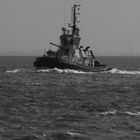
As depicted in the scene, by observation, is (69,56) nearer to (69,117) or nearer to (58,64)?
(58,64)

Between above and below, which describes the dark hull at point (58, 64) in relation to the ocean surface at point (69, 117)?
above

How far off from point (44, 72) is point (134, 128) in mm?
58157

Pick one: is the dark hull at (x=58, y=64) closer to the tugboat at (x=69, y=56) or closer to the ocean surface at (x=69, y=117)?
the tugboat at (x=69, y=56)

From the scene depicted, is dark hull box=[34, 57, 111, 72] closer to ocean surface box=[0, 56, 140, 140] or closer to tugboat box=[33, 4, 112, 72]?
tugboat box=[33, 4, 112, 72]

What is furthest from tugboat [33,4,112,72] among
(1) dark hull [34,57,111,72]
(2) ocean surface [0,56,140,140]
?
(2) ocean surface [0,56,140,140]

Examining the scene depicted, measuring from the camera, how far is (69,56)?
85.4 meters

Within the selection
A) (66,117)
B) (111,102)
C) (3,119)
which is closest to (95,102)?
(111,102)

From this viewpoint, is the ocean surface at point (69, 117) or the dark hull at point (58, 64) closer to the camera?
the ocean surface at point (69, 117)

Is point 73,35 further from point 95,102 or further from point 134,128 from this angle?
point 134,128

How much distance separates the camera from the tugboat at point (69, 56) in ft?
278

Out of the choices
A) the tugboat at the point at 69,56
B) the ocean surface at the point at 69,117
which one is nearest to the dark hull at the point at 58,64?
the tugboat at the point at 69,56

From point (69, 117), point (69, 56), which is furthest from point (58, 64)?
point (69, 117)

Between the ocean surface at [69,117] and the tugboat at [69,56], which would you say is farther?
the tugboat at [69,56]

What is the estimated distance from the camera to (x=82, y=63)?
88438mm
